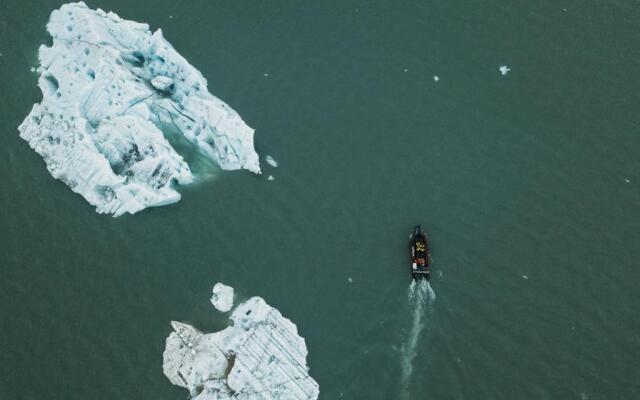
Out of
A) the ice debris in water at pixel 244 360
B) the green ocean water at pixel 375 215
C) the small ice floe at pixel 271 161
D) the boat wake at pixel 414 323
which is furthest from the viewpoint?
the small ice floe at pixel 271 161

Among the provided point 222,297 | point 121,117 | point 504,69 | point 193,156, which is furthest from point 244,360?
point 504,69

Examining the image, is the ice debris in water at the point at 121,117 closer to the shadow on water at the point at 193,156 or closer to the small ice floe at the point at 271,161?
the shadow on water at the point at 193,156

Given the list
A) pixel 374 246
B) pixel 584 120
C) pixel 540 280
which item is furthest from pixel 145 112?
pixel 584 120

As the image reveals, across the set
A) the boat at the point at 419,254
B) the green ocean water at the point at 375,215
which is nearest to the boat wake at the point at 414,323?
the green ocean water at the point at 375,215

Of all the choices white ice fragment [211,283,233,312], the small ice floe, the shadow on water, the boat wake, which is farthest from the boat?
the shadow on water

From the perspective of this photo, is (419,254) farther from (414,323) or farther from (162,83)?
(162,83)

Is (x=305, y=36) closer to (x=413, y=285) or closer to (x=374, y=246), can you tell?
(x=374, y=246)

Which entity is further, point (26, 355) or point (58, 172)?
point (58, 172)
